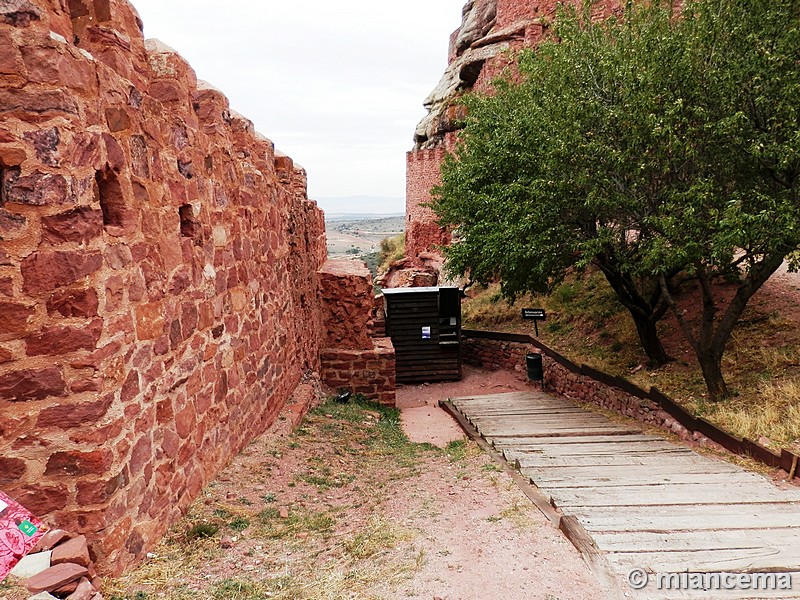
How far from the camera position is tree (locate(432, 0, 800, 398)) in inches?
298

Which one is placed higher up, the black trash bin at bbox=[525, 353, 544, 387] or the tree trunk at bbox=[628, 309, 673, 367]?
the tree trunk at bbox=[628, 309, 673, 367]

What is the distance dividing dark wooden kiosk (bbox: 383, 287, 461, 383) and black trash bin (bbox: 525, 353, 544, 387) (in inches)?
104

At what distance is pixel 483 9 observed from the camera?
29.0 meters

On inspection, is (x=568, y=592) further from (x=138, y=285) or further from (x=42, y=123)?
(x=42, y=123)

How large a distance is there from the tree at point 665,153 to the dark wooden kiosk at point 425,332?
5.26 m

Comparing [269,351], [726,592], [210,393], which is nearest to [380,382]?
[269,351]

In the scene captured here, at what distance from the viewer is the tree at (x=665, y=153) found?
757 cm

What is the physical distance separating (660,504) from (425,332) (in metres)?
12.2

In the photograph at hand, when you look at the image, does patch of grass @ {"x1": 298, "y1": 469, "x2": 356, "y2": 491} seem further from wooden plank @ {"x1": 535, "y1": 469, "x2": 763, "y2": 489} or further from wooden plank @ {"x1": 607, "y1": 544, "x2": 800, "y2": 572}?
wooden plank @ {"x1": 607, "y1": 544, "x2": 800, "y2": 572}

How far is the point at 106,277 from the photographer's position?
3.10m

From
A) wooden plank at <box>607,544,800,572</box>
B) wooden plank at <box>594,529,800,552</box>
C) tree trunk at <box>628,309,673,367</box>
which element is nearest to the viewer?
wooden plank at <box>607,544,800,572</box>

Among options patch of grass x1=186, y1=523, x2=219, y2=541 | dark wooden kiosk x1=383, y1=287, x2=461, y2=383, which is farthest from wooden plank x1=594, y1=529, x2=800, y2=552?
dark wooden kiosk x1=383, y1=287, x2=461, y2=383

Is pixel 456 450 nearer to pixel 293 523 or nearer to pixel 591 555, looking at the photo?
pixel 293 523

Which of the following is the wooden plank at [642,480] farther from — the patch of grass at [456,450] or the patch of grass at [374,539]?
the patch of grass at [374,539]
